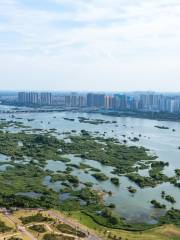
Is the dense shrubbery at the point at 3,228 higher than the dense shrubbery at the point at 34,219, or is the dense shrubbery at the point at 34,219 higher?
the dense shrubbery at the point at 34,219

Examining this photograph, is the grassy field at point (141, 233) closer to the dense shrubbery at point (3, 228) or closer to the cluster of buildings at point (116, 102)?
the dense shrubbery at point (3, 228)

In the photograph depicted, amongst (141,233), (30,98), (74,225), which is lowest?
(141,233)

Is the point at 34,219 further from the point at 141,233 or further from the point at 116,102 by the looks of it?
the point at 116,102

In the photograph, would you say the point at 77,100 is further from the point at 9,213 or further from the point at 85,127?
the point at 9,213

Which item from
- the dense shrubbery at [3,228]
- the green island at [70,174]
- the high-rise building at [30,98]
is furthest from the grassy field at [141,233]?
the high-rise building at [30,98]

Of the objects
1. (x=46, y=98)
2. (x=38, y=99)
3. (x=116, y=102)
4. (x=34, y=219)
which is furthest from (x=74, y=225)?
(x=38, y=99)

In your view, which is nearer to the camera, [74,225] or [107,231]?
[107,231]

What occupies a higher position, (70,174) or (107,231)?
(70,174)

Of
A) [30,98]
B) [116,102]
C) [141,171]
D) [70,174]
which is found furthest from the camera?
[30,98]

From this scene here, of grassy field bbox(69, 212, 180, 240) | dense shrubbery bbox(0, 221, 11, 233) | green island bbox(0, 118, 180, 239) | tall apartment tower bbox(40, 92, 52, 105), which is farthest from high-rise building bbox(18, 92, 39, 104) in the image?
dense shrubbery bbox(0, 221, 11, 233)

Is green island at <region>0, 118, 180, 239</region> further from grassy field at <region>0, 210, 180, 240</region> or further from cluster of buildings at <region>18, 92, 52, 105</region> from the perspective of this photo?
cluster of buildings at <region>18, 92, 52, 105</region>
